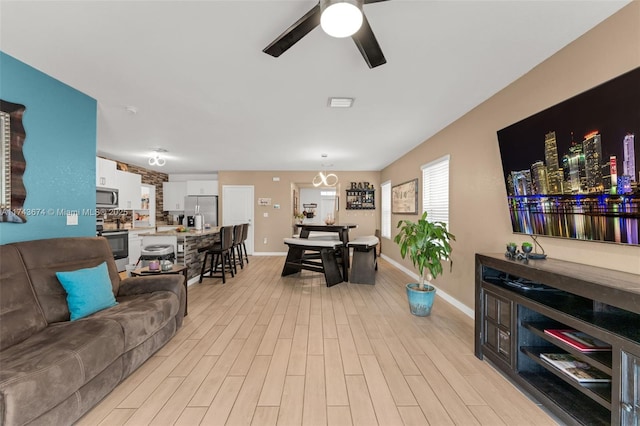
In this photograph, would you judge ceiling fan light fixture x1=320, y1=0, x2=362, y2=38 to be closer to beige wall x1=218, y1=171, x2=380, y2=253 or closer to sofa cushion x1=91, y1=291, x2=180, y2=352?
sofa cushion x1=91, y1=291, x2=180, y2=352

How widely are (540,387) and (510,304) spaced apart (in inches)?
20.3

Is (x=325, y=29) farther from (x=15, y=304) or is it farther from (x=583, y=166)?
(x=15, y=304)

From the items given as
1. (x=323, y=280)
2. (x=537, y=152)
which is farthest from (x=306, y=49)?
(x=323, y=280)

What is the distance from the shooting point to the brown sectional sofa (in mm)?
1350

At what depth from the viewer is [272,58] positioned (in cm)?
211

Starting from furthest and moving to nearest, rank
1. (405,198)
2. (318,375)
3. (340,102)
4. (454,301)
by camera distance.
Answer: (405,198) < (454,301) < (340,102) < (318,375)

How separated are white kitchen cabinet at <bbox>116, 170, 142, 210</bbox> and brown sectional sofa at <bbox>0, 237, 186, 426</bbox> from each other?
330 cm

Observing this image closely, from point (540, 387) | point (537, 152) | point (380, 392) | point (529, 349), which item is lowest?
point (380, 392)

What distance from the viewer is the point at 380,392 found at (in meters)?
1.86

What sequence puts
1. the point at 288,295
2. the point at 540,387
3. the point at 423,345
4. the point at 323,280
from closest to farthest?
the point at 540,387
the point at 423,345
the point at 288,295
the point at 323,280

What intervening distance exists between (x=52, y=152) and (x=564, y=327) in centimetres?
441

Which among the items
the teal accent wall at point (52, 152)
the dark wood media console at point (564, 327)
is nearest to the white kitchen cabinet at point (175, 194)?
the teal accent wall at point (52, 152)

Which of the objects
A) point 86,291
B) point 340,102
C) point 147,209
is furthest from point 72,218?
point 147,209

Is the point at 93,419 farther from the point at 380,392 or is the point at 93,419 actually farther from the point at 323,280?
the point at 323,280
